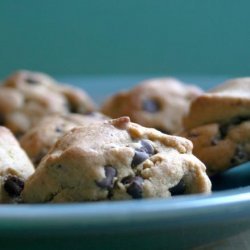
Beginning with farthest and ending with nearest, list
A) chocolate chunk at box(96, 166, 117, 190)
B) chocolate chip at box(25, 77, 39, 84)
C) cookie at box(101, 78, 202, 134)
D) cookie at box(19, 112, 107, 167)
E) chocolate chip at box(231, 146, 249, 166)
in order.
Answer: chocolate chip at box(25, 77, 39, 84) → cookie at box(101, 78, 202, 134) → cookie at box(19, 112, 107, 167) → chocolate chip at box(231, 146, 249, 166) → chocolate chunk at box(96, 166, 117, 190)

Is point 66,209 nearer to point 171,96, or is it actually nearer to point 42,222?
point 42,222

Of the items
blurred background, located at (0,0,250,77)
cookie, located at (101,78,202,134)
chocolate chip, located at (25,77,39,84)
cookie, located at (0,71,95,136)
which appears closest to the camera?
cookie, located at (101,78,202,134)

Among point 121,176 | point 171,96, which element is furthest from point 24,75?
point 121,176

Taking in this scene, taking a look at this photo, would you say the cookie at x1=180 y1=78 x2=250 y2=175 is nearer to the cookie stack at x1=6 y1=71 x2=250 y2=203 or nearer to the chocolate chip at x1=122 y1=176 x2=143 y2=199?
the cookie stack at x1=6 y1=71 x2=250 y2=203

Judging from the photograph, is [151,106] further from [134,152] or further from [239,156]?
[134,152]

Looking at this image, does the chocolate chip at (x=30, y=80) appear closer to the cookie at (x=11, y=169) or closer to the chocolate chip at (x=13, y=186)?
the cookie at (x=11, y=169)

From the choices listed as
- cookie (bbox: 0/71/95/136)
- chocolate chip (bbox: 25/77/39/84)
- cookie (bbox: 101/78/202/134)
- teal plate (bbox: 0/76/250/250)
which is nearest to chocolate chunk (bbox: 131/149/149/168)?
teal plate (bbox: 0/76/250/250)
